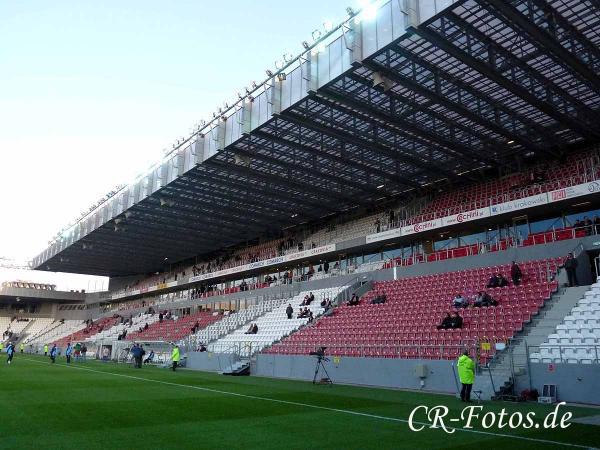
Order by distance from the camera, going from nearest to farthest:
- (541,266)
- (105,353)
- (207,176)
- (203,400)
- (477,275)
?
(203,400), (541,266), (477,275), (207,176), (105,353)

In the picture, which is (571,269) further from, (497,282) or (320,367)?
(320,367)

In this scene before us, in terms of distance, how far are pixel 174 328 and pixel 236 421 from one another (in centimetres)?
3901

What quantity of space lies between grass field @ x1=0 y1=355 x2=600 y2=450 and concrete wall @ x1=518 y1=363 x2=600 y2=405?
1.43 m

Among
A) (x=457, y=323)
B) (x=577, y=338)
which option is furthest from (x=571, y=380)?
(x=457, y=323)

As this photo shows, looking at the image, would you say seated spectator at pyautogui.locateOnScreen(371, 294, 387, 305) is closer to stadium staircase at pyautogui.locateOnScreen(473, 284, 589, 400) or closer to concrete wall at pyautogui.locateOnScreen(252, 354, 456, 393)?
concrete wall at pyautogui.locateOnScreen(252, 354, 456, 393)

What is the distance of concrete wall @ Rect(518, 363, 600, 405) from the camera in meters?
13.4

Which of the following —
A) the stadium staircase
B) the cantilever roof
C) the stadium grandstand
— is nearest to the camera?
the stadium staircase

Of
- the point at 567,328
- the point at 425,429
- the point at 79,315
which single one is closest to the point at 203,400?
the point at 425,429

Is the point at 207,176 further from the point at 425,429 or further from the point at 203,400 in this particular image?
the point at 425,429

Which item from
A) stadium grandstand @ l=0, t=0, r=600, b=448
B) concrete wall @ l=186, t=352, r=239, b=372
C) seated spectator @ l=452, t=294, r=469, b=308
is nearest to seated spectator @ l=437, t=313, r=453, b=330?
stadium grandstand @ l=0, t=0, r=600, b=448

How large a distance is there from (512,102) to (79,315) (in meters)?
76.5

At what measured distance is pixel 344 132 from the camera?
→ 2605 cm

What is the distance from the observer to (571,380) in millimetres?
13961
